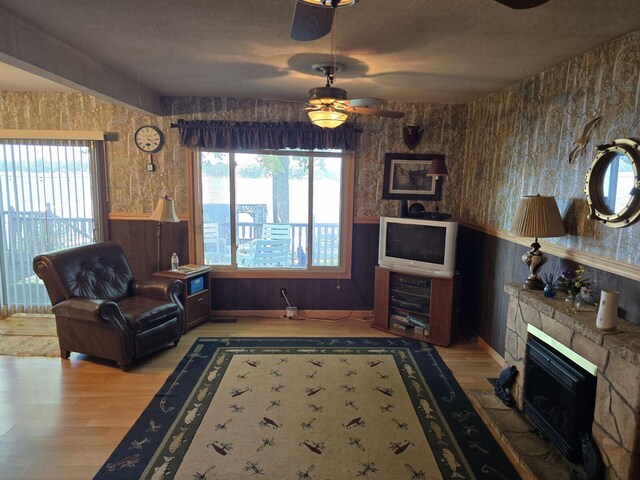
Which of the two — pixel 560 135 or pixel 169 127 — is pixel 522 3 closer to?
pixel 560 135

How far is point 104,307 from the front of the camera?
130 inches

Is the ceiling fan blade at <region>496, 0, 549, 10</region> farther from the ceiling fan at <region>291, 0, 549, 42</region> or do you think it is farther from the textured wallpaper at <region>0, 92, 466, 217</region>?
the textured wallpaper at <region>0, 92, 466, 217</region>

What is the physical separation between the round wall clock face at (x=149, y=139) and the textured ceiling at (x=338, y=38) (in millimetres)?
936

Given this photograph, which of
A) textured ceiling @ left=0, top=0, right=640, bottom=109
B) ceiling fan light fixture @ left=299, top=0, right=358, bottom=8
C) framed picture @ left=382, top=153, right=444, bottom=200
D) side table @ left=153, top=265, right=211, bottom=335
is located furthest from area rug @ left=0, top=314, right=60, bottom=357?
framed picture @ left=382, top=153, right=444, bottom=200

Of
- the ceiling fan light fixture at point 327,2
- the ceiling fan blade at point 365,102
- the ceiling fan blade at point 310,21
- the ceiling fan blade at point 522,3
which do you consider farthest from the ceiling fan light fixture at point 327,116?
the ceiling fan blade at point 522,3

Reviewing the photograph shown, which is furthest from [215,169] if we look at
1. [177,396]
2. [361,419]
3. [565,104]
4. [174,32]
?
[565,104]

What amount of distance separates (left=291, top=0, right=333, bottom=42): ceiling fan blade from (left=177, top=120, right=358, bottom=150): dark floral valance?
2.60 meters

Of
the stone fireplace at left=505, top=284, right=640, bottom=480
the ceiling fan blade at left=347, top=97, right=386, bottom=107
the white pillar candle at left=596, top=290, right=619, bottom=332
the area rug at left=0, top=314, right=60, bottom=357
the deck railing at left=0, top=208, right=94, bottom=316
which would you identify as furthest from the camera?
the deck railing at left=0, top=208, right=94, bottom=316

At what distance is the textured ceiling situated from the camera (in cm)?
202

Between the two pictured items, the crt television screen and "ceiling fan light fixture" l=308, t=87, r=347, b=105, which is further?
the crt television screen

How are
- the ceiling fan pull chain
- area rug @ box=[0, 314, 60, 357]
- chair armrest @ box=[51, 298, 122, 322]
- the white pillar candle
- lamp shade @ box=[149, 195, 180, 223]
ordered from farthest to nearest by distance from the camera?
1. lamp shade @ box=[149, 195, 180, 223]
2. area rug @ box=[0, 314, 60, 357]
3. chair armrest @ box=[51, 298, 122, 322]
4. the ceiling fan pull chain
5. the white pillar candle

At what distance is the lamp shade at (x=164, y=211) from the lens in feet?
13.9

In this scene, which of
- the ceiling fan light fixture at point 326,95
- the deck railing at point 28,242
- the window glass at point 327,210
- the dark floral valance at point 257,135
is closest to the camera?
the ceiling fan light fixture at point 326,95

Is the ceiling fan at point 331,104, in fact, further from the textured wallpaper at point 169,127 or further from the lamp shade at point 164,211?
the lamp shade at point 164,211
